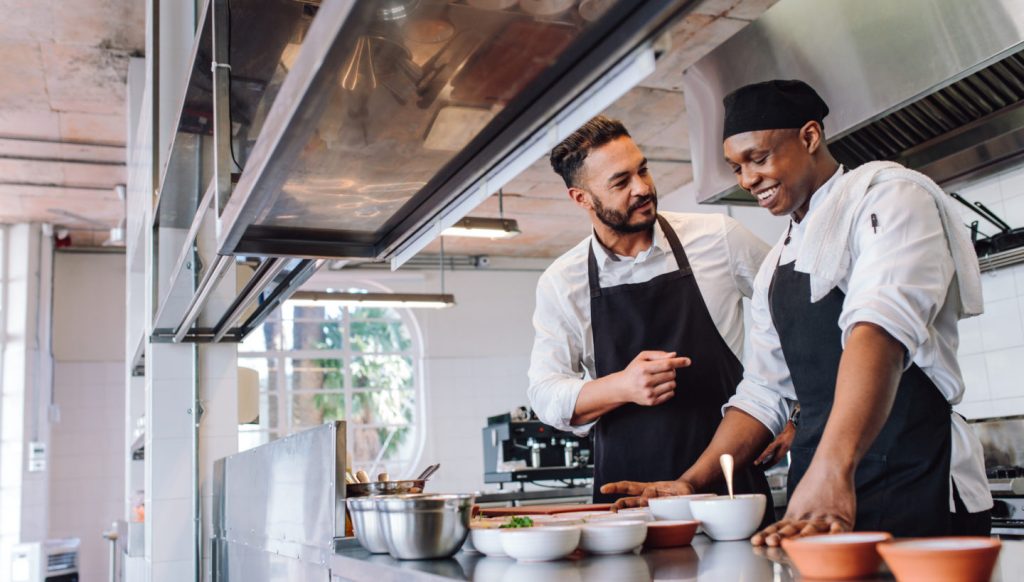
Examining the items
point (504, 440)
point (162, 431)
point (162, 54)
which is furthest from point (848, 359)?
point (504, 440)

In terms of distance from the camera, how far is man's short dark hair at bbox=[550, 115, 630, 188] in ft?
8.16

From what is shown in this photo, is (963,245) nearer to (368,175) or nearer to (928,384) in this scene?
(928,384)

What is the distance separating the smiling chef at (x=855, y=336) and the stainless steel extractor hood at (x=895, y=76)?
1007mm

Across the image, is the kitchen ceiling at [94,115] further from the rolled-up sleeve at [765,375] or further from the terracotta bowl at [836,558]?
the terracotta bowl at [836,558]

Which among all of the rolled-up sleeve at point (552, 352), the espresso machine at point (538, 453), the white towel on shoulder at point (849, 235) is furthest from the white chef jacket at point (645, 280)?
the espresso machine at point (538, 453)

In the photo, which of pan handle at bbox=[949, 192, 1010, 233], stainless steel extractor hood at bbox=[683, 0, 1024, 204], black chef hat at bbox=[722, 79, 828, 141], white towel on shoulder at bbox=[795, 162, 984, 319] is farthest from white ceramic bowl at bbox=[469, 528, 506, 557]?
pan handle at bbox=[949, 192, 1010, 233]

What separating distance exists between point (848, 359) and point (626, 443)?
956 mm

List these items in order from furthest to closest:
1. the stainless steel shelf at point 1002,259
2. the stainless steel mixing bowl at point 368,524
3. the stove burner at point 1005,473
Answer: the stainless steel shelf at point 1002,259 < the stove burner at point 1005,473 < the stainless steel mixing bowl at point 368,524

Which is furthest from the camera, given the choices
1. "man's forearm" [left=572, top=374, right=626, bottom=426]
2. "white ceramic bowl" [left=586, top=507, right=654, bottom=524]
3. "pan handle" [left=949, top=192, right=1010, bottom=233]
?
"pan handle" [left=949, top=192, right=1010, bottom=233]

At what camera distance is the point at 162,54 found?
419 cm

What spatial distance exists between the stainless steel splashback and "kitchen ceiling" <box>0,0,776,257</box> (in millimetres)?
2564

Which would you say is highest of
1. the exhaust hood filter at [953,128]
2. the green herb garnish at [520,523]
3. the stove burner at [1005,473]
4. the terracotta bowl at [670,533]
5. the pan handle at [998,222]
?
the exhaust hood filter at [953,128]

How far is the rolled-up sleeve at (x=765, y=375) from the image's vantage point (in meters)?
2.00

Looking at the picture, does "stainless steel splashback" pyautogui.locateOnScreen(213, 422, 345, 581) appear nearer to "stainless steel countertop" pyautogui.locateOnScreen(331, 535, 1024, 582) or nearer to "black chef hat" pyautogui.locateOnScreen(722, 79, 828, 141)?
"stainless steel countertop" pyautogui.locateOnScreen(331, 535, 1024, 582)
